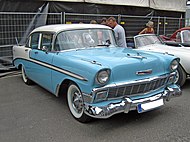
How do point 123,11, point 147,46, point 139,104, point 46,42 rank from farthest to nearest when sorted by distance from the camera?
1. point 123,11
2. point 147,46
3. point 46,42
4. point 139,104

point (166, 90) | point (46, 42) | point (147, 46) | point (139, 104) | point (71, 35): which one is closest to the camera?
point (139, 104)

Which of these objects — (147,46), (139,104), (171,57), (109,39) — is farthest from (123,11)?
(139,104)

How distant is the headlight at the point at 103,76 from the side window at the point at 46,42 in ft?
5.23

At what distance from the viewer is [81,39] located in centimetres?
423

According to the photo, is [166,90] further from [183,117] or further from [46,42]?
[46,42]

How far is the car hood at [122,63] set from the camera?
3168mm

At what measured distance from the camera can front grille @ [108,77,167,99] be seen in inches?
123

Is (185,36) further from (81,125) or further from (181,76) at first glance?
(81,125)

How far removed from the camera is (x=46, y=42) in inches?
177

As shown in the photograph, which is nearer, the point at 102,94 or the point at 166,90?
the point at 102,94

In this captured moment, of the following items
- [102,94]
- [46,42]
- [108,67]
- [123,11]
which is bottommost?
[102,94]

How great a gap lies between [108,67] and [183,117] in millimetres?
1660

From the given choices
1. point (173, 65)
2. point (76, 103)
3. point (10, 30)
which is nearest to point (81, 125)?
point (76, 103)

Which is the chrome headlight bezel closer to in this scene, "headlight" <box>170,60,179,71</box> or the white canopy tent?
"headlight" <box>170,60,179,71</box>
